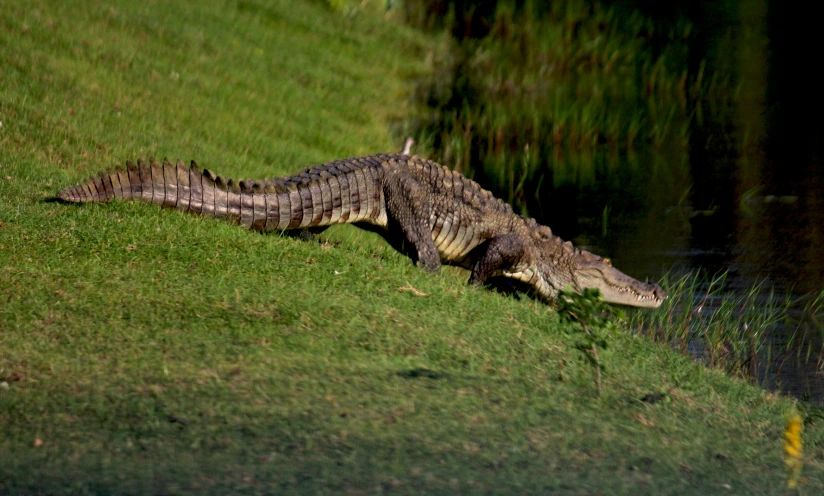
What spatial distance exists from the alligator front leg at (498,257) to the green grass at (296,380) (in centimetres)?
43

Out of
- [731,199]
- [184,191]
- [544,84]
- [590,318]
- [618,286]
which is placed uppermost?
[544,84]

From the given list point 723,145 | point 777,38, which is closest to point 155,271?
point 723,145

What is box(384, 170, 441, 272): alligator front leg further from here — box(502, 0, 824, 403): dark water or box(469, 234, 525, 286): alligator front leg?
box(502, 0, 824, 403): dark water

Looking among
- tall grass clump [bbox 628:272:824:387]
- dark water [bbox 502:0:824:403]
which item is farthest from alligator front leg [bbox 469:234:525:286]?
dark water [bbox 502:0:824:403]

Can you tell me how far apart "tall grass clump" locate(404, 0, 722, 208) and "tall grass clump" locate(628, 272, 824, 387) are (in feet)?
12.8

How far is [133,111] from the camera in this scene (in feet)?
34.4

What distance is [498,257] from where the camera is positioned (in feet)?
24.3

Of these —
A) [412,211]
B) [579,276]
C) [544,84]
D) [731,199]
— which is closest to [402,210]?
[412,211]

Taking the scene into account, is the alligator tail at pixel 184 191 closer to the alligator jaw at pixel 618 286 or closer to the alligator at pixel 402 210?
the alligator at pixel 402 210

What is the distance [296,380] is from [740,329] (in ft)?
14.5

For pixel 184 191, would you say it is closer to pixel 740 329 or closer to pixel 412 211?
pixel 412 211

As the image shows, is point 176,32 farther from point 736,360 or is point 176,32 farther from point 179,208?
point 736,360

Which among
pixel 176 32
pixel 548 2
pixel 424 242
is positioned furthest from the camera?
pixel 548 2

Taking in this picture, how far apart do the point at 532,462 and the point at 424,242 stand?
3.48 meters
